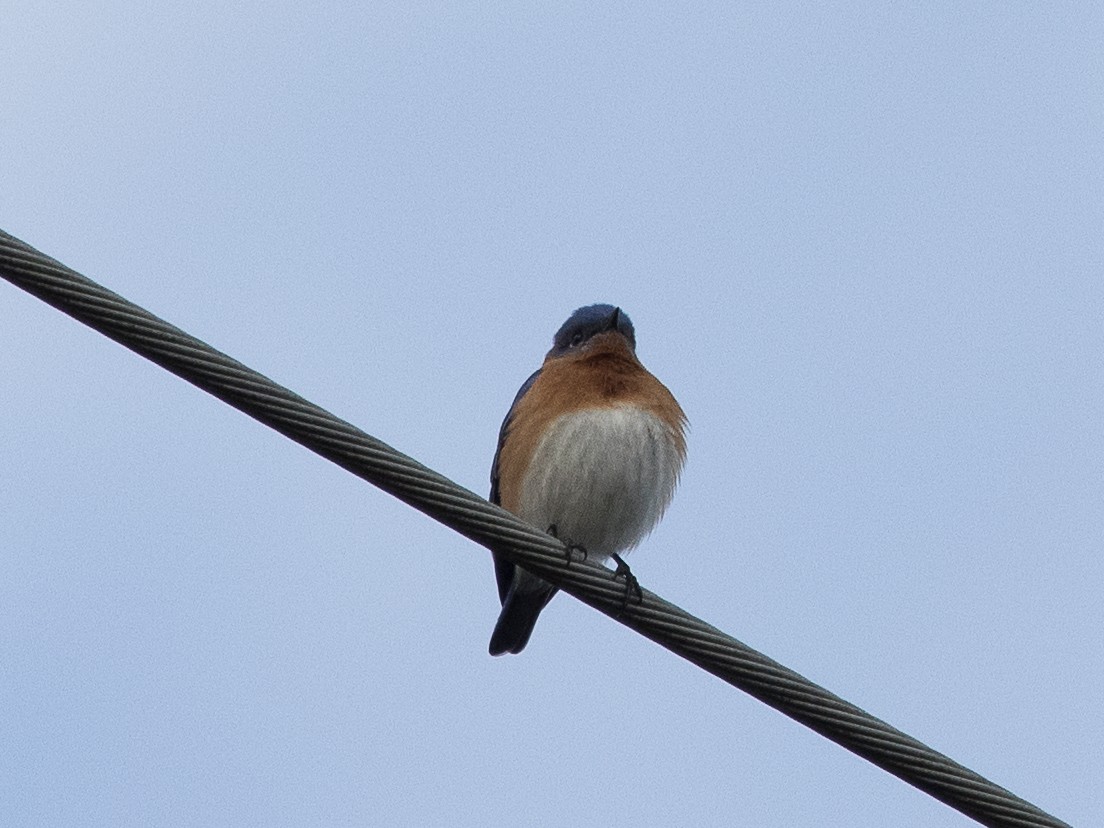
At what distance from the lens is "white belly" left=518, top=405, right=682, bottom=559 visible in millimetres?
7289

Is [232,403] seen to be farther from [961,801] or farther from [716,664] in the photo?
[961,801]

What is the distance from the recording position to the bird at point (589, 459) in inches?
288

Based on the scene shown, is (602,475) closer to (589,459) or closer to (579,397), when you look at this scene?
(589,459)

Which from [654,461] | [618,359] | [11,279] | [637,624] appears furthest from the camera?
[618,359]

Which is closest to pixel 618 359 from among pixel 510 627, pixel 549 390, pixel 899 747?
pixel 549 390

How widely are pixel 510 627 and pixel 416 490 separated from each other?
3.61 m

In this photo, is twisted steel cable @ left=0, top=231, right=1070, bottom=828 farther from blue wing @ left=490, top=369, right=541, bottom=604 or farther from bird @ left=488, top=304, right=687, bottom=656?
blue wing @ left=490, top=369, right=541, bottom=604

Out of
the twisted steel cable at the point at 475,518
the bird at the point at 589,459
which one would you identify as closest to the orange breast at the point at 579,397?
the bird at the point at 589,459

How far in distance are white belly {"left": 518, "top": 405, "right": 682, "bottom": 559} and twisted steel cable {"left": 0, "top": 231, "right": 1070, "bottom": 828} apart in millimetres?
2293

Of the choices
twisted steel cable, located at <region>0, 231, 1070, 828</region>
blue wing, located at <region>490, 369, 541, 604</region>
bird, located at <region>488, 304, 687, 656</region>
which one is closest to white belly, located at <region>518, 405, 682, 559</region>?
bird, located at <region>488, 304, 687, 656</region>

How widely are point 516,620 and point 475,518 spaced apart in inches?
136

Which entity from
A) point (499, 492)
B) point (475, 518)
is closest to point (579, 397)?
point (499, 492)

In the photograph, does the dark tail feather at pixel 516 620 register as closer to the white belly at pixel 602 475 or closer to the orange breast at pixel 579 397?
the orange breast at pixel 579 397

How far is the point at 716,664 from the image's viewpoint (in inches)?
186
